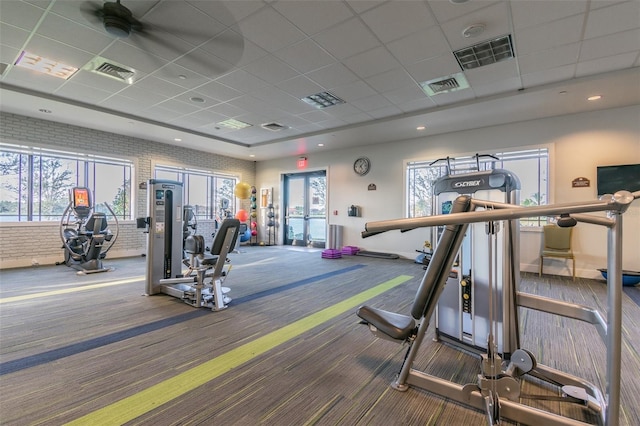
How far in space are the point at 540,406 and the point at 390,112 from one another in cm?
501

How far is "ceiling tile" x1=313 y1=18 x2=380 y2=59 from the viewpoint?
10.3 ft

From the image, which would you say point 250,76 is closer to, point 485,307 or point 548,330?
point 485,307

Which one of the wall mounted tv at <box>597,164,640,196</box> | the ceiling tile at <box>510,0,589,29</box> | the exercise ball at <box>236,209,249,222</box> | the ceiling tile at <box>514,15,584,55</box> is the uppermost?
the ceiling tile at <box>510,0,589,29</box>

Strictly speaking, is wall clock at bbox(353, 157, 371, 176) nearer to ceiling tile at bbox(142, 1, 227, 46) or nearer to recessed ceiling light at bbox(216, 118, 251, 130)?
recessed ceiling light at bbox(216, 118, 251, 130)

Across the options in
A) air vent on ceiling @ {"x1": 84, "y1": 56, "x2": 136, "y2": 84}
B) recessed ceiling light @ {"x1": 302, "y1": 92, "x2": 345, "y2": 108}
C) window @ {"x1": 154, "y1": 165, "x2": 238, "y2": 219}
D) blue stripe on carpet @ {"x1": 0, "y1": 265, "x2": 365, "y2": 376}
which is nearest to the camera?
blue stripe on carpet @ {"x1": 0, "y1": 265, "x2": 365, "y2": 376}

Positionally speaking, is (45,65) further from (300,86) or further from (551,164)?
(551,164)

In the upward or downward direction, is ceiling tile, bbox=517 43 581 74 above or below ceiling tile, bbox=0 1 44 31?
below

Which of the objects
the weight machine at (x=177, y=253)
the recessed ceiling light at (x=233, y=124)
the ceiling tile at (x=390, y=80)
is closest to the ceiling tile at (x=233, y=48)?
the ceiling tile at (x=390, y=80)

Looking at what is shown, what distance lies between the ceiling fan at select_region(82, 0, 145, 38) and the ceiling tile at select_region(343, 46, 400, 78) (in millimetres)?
2417

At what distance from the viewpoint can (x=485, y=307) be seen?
2.34 metres

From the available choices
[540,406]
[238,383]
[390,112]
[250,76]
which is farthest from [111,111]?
[540,406]

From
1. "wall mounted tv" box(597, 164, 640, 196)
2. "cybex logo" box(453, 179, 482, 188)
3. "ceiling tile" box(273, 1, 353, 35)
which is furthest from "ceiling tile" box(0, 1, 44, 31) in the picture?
"wall mounted tv" box(597, 164, 640, 196)

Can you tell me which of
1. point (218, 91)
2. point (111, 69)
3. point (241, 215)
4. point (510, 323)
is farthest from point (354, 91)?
point (241, 215)

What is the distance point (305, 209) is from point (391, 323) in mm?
7891
